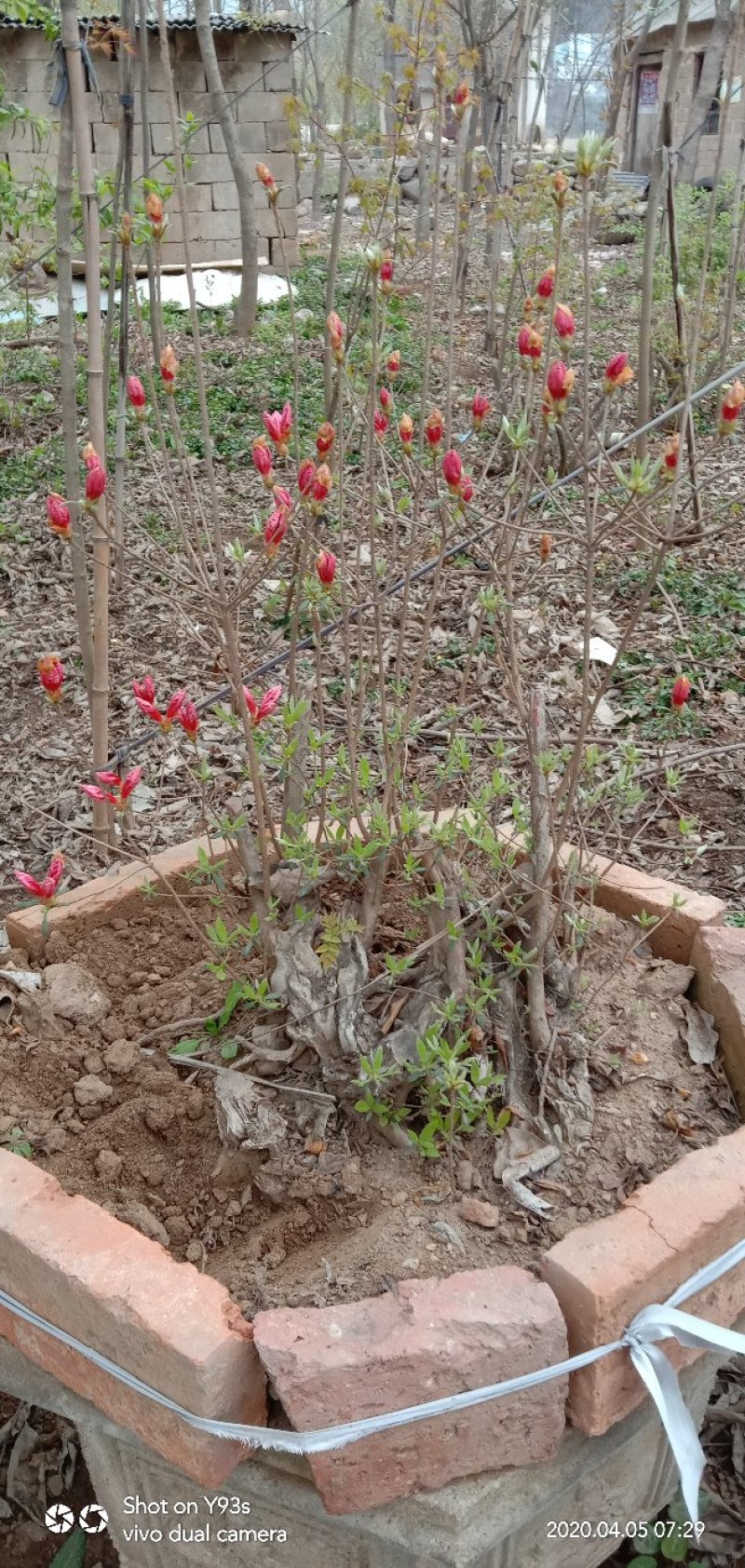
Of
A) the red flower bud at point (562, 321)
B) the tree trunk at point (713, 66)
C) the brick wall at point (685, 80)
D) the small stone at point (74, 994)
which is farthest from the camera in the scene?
the brick wall at point (685, 80)

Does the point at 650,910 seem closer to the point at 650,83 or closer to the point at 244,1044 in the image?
the point at 244,1044

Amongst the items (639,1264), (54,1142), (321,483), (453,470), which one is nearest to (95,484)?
(321,483)

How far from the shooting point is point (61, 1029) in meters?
1.96

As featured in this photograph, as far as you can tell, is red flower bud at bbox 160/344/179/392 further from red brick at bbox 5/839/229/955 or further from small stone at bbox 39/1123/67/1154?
small stone at bbox 39/1123/67/1154

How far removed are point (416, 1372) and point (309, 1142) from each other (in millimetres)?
452

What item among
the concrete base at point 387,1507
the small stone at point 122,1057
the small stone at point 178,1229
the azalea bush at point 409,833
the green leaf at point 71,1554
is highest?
the azalea bush at point 409,833

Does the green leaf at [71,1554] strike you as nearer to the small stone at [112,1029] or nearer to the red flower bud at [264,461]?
the small stone at [112,1029]

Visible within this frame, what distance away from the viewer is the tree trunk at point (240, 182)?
6738 mm

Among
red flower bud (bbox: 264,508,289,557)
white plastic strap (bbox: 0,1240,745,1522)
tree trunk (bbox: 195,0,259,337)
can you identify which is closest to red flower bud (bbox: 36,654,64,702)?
red flower bud (bbox: 264,508,289,557)

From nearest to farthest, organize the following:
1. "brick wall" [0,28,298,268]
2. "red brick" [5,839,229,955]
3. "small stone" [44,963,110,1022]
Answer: "small stone" [44,963,110,1022] < "red brick" [5,839,229,955] < "brick wall" [0,28,298,268]
